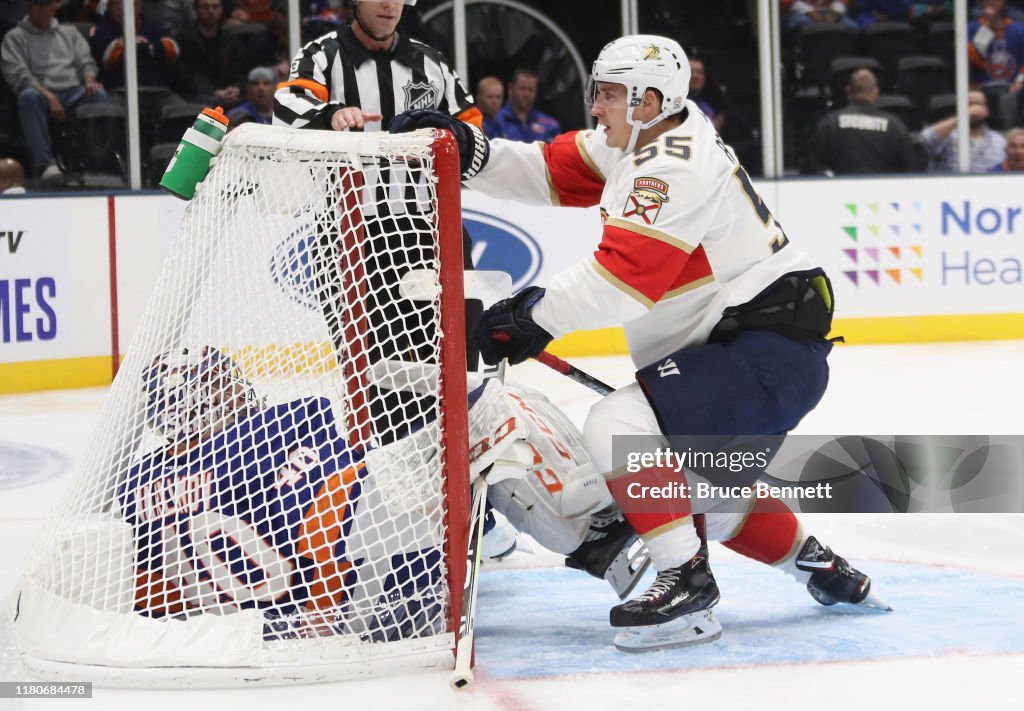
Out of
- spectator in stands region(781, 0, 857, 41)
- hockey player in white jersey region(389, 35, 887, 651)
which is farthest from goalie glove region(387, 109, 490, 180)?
spectator in stands region(781, 0, 857, 41)

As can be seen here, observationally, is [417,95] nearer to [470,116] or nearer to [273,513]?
[470,116]

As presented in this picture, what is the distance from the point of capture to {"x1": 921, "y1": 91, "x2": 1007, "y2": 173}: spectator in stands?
6531mm

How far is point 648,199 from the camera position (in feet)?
7.16

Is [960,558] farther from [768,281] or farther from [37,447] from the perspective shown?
[37,447]

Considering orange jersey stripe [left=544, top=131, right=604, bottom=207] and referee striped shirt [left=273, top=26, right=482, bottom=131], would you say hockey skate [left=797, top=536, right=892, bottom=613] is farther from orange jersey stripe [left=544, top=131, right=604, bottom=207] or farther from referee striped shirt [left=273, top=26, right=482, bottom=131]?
referee striped shirt [left=273, top=26, right=482, bottom=131]

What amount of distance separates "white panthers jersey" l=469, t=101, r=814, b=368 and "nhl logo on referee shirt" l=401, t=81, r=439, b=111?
0.54m

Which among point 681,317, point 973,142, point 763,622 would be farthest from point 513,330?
point 973,142

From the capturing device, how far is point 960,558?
2.76 metres

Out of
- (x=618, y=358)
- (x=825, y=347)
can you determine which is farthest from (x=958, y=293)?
(x=825, y=347)

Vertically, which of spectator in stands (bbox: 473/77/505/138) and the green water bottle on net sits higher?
spectator in stands (bbox: 473/77/505/138)

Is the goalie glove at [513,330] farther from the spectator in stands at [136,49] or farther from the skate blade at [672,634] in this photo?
the spectator in stands at [136,49]

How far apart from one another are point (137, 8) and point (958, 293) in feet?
12.2

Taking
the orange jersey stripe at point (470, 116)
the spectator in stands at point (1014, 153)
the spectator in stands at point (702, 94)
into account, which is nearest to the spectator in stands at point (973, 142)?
the spectator in stands at point (1014, 153)

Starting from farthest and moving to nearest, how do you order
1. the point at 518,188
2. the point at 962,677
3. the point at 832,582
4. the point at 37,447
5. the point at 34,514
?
the point at 37,447
the point at 34,514
the point at 518,188
the point at 832,582
the point at 962,677
